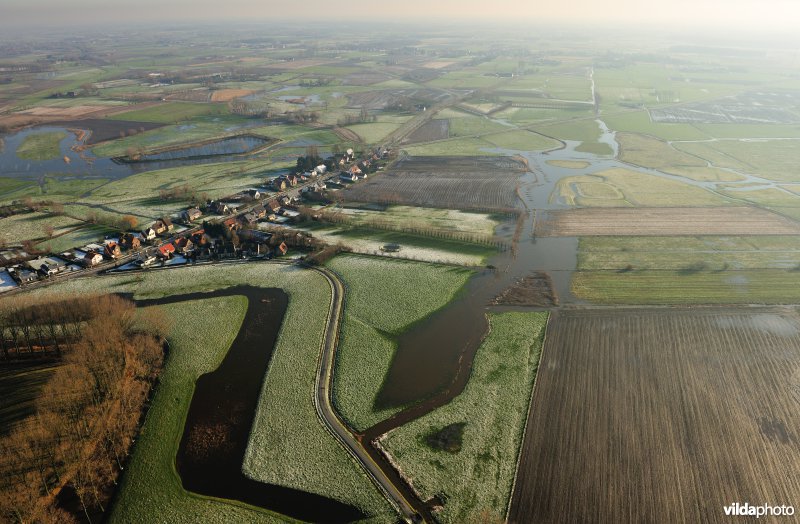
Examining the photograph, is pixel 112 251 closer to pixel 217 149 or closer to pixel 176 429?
pixel 176 429

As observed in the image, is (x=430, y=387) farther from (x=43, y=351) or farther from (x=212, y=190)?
(x=212, y=190)

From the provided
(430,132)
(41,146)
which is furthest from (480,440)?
(41,146)

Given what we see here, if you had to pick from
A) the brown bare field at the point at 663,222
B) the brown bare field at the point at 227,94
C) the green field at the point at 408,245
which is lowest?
the green field at the point at 408,245

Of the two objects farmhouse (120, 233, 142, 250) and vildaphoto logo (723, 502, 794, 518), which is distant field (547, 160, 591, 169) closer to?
vildaphoto logo (723, 502, 794, 518)

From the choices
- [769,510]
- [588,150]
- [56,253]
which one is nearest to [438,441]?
[769,510]

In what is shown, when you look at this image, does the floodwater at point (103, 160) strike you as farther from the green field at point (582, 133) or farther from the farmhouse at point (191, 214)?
the green field at point (582, 133)

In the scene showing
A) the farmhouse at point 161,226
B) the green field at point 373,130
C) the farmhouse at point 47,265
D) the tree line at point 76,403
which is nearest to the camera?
the tree line at point 76,403

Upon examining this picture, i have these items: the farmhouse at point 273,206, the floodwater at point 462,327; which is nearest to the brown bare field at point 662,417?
the floodwater at point 462,327
